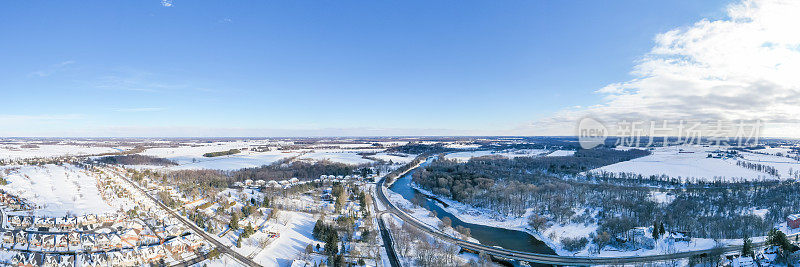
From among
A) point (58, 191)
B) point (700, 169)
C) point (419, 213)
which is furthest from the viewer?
point (700, 169)

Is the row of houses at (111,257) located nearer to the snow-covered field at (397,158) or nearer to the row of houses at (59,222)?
the row of houses at (59,222)

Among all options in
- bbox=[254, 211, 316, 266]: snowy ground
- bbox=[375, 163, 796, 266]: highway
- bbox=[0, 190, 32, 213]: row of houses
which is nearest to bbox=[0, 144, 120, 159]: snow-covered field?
bbox=[0, 190, 32, 213]: row of houses

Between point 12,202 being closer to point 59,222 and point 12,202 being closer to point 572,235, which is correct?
point 59,222

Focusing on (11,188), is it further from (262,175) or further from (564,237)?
(564,237)

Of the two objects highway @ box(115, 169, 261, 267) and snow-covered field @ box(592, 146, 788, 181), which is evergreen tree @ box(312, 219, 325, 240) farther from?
snow-covered field @ box(592, 146, 788, 181)

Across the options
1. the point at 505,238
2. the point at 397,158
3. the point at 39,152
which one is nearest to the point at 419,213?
the point at 505,238

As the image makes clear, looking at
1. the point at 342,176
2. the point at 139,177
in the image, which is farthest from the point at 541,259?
the point at 139,177

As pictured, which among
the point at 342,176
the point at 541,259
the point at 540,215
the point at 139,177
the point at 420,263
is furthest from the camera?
the point at 342,176

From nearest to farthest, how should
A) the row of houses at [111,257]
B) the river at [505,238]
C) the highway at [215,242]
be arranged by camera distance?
the row of houses at [111,257] → the highway at [215,242] → the river at [505,238]

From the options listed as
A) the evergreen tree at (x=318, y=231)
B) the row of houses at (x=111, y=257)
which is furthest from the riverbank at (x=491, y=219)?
the row of houses at (x=111, y=257)
